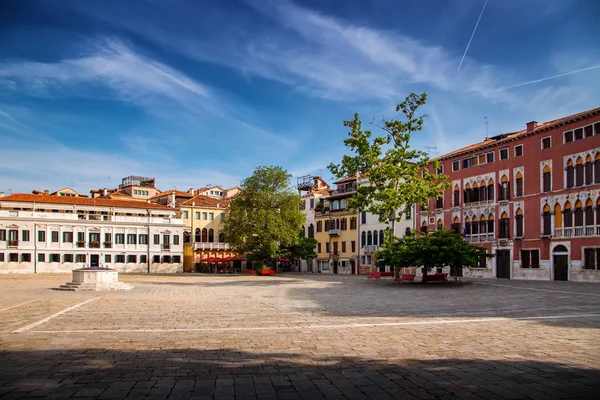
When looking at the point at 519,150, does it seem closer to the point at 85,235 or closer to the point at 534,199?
the point at 534,199

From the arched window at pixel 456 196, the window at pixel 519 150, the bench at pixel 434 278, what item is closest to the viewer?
the bench at pixel 434 278

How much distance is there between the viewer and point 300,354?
9633 millimetres

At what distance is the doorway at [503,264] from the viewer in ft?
154

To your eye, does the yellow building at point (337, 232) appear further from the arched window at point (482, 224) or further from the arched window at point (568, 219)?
the arched window at point (568, 219)

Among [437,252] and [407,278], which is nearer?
[437,252]

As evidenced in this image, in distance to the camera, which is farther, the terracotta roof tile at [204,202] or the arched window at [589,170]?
the terracotta roof tile at [204,202]

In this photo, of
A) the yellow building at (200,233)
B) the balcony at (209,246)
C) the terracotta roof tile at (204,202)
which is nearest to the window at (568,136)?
the yellow building at (200,233)

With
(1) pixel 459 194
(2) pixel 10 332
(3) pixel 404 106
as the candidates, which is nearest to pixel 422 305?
(2) pixel 10 332

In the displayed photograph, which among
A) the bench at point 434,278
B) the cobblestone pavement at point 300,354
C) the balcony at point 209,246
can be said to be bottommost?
the bench at point 434,278

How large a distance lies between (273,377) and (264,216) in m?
46.9

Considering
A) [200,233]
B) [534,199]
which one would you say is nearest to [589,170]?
[534,199]

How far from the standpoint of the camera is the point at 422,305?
19.9m

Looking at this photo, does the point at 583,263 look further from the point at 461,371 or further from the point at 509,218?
the point at 461,371

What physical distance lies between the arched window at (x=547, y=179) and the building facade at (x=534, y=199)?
0.27 feet
